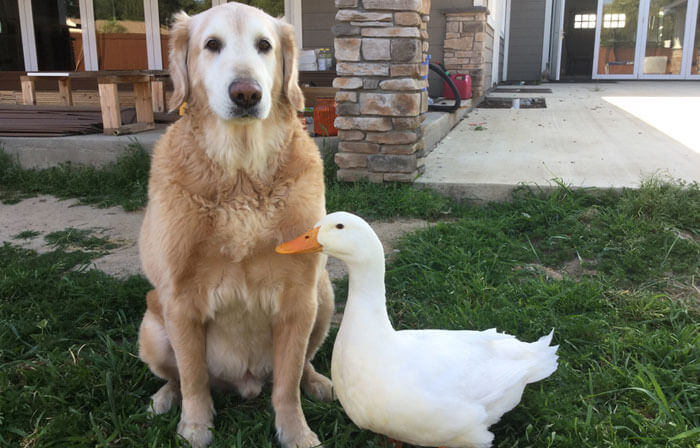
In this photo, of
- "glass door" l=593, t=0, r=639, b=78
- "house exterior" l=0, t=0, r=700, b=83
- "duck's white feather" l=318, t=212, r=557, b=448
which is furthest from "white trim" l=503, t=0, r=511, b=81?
"duck's white feather" l=318, t=212, r=557, b=448

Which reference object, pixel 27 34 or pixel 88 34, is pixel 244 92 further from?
pixel 27 34

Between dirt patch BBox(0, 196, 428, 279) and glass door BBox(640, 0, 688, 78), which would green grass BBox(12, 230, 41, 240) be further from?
glass door BBox(640, 0, 688, 78)

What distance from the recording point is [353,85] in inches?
186

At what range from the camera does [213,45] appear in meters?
1.94

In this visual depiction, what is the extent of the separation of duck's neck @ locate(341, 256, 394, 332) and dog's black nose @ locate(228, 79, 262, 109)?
650 mm

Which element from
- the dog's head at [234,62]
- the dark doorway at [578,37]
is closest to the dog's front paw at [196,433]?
the dog's head at [234,62]

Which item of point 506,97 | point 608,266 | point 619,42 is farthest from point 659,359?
point 619,42

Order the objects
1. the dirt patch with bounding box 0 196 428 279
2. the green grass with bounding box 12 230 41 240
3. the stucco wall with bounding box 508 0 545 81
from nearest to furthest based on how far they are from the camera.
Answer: the dirt patch with bounding box 0 196 428 279, the green grass with bounding box 12 230 41 240, the stucco wall with bounding box 508 0 545 81

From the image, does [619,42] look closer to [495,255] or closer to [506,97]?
[506,97]

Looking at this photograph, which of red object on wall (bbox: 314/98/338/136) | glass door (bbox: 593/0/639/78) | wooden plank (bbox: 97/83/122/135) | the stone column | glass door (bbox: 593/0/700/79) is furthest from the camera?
glass door (bbox: 593/0/639/78)

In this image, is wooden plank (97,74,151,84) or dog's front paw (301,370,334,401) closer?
dog's front paw (301,370,334,401)

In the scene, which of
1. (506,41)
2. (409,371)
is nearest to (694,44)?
(506,41)

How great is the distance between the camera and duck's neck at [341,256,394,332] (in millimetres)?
1813

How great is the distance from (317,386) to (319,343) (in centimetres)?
18
